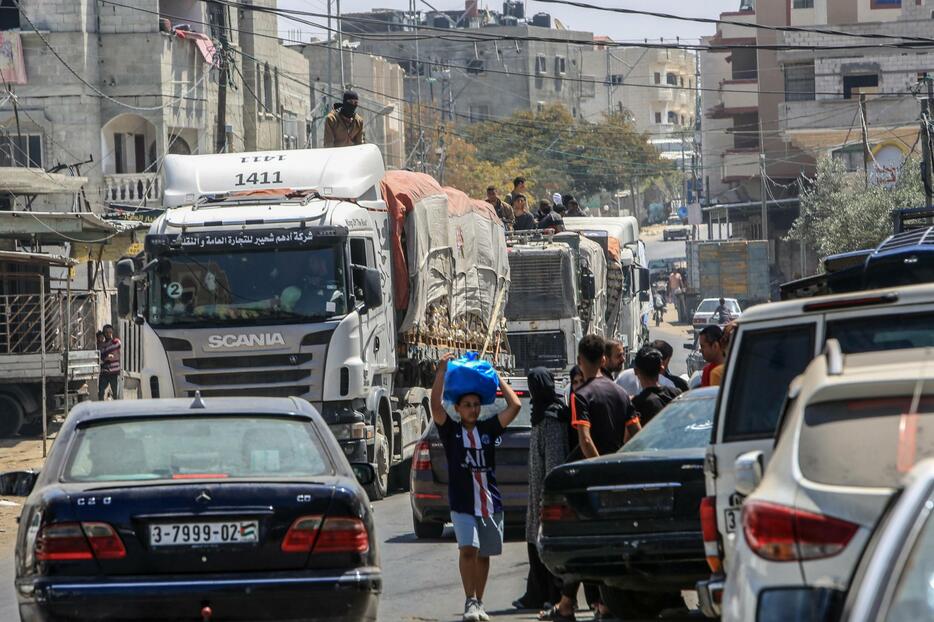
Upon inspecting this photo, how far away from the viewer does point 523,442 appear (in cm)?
1390

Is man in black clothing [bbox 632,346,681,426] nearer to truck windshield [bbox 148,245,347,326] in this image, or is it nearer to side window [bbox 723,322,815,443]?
side window [bbox 723,322,815,443]

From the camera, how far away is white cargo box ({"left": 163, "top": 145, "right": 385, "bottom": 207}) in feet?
58.8

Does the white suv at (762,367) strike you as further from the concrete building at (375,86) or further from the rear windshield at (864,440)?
the concrete building at (375,86)

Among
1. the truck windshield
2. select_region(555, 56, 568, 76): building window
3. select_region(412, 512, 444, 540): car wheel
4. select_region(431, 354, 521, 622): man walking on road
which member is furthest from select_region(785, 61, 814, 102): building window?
select_region(431, 354, 521, 622): man walking on road

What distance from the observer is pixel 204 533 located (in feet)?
23.4

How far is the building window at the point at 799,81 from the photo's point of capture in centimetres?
7338

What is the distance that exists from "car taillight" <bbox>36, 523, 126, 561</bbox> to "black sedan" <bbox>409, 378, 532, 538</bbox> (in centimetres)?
682

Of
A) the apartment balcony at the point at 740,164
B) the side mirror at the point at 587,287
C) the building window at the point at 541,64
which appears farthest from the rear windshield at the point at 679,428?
the building window at the point at 541,64

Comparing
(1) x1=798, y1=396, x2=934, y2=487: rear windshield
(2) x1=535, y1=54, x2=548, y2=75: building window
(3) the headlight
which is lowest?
(3) the headlight

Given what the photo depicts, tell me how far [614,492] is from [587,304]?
18.6 meters

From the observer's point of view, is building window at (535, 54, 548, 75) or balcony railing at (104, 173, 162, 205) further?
building window at (535, 54, 548, 75)

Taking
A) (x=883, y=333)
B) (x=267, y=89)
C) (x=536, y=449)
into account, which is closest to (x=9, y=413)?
(x=536, y=449)

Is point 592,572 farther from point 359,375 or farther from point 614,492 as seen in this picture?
point 359,375

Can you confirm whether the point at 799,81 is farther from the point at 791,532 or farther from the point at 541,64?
the point at 791,532
